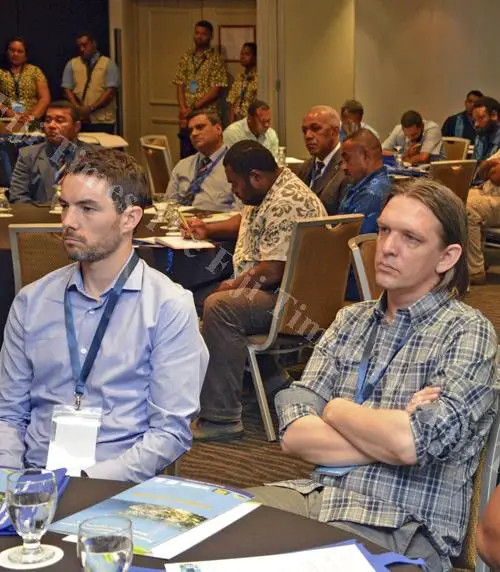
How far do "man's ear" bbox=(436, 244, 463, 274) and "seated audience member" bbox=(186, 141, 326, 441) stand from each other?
6.94 ft

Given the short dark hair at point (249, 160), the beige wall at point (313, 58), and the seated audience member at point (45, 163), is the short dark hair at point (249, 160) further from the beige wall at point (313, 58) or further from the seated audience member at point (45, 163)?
the beige wall at point (313, 58)

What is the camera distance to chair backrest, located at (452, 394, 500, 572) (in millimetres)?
2312

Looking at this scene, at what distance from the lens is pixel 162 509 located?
6.07 feet

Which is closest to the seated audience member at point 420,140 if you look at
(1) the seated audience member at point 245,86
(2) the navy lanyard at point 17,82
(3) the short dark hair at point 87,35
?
(1) the seated audience member at point 245,86

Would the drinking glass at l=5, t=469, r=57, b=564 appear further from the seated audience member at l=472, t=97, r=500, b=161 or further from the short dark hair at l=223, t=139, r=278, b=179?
the seated audience member at l=472, t=97, r=500, b=161

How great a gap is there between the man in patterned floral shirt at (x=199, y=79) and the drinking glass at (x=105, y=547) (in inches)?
406

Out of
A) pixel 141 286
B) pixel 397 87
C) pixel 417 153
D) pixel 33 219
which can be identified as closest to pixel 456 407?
pixel 141 286

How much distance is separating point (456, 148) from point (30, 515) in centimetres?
899

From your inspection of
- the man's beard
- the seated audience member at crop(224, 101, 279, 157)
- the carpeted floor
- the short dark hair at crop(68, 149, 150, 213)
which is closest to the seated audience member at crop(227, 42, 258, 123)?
the seated audience member at crop(224, 101, 279, 157)

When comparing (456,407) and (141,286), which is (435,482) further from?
(141,286)

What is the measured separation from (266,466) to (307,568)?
2.70 meters

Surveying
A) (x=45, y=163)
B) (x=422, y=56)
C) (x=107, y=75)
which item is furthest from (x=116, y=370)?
(x=422, y=56)

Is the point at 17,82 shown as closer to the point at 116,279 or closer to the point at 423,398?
the point at 116,279

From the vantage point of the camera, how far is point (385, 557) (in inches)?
66.4
